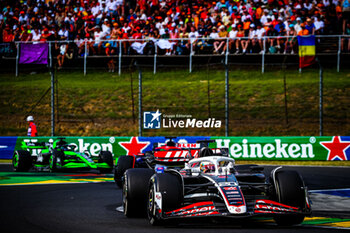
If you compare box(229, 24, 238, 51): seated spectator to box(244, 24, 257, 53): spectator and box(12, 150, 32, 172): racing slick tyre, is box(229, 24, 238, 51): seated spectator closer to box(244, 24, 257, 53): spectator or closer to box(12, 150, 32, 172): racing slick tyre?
box(244, 24, 257, 53): spectator

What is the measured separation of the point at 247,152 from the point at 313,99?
4.37m

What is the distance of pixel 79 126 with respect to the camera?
23172 mm

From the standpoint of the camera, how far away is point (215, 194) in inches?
299

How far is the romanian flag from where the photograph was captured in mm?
23188

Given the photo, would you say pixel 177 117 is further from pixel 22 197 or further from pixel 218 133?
pixel 22 197

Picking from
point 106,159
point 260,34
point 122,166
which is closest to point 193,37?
point 260,34

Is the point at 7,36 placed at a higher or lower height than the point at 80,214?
higher

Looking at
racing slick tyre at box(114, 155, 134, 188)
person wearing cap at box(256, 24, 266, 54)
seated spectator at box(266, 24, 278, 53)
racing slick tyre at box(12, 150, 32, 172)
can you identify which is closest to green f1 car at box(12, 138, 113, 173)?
racing slick tyre at box(12, 150, 32, 172)

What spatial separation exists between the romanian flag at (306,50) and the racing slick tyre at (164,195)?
16765mm

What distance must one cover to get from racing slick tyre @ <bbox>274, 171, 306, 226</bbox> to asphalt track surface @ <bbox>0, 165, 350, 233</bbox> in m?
0.19

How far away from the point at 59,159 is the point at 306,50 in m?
11.9

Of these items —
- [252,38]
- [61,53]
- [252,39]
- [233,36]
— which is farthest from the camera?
[61,53]

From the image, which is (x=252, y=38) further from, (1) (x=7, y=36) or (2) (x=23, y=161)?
(1) (x=7, y=36)

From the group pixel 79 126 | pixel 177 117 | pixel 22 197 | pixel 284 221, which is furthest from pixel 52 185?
pixel 79 126
